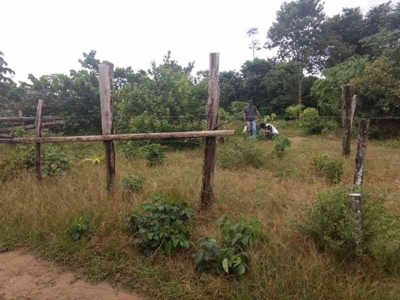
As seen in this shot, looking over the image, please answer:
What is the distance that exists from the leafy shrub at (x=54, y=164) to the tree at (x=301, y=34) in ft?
55.8

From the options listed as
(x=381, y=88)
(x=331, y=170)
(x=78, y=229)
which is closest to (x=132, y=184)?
(x=78, y=229)

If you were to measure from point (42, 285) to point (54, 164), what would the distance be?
9.36 feet

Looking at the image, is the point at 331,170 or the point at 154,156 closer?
the point at 331,170

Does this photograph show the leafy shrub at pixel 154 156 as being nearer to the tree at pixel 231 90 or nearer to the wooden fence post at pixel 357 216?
the wooden fence post at pixel 357 216

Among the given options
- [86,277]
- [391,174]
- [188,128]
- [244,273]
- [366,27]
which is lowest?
[86,277]

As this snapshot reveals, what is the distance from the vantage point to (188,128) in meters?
8.59

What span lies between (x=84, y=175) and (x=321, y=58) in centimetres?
2005

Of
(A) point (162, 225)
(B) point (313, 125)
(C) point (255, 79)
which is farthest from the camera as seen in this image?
(C) point (255, 79)

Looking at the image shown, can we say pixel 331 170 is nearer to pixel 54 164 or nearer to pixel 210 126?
pixel 210 126

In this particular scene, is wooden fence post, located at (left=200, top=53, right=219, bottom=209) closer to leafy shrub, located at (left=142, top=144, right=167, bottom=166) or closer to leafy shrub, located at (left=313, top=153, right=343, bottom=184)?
leafy shrub, located at (left=313, top=153, right=343, bottom=184)

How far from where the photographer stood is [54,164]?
4840mm

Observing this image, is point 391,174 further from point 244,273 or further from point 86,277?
point 86,277

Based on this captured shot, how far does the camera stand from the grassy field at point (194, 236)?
2.14 metres

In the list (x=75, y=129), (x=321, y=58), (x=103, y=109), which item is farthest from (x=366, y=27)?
(x=103, y=109)
